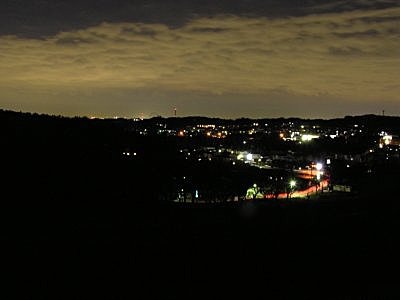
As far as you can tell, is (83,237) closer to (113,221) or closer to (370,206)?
(113,221)

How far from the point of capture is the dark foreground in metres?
14.9

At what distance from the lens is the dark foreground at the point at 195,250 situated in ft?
48.9

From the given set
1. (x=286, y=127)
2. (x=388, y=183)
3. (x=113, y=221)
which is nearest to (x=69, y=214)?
(x=113, y=221)

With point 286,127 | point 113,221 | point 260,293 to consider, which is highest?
point 286,127

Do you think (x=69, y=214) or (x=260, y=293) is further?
(x=69, y=214)

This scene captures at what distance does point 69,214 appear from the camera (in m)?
25.8

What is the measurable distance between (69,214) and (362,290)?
51.1 ft

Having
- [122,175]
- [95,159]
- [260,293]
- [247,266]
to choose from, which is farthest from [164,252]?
[95,159]

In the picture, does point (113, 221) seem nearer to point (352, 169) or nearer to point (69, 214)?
point (69, 214)

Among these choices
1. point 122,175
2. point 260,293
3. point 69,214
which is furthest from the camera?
point 122,175

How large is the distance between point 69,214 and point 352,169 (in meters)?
33.5

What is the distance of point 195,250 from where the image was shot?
58.2ft

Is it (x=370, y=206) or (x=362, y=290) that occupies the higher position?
(x=370, y=206)

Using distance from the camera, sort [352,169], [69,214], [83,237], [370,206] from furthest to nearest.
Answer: [352,169]
[370,206]
[69,214]
[83,237]
